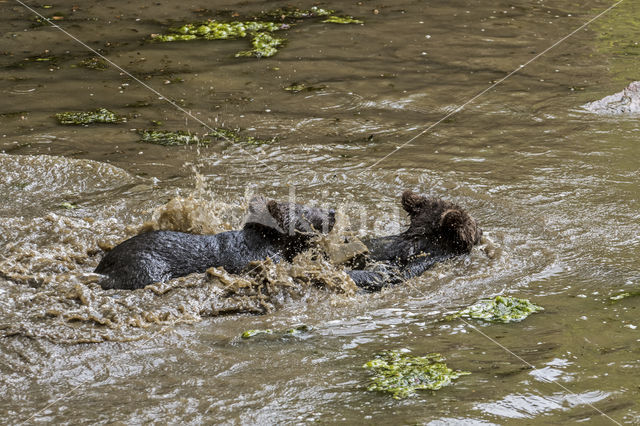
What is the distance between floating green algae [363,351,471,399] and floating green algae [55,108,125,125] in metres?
6.68

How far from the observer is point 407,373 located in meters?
4.64

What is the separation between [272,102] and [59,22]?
5.81 m

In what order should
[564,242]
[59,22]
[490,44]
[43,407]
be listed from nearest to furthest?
[43,407] → [564,242] → [490,44] → [59,22]

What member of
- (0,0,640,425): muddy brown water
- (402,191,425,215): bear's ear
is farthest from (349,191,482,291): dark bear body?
(0,0,640,425): muddy brown water

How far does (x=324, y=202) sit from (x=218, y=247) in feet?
7.16

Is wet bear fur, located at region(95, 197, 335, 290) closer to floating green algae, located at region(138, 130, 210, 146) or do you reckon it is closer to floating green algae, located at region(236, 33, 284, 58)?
floating green algae, located at region(138, 130, 210, 146)

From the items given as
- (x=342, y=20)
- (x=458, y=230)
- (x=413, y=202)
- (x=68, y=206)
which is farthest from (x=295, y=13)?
(x=458, y=230)

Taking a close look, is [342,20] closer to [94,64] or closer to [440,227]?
[94,64]

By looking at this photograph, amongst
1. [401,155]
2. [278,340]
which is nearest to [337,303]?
[278,340]

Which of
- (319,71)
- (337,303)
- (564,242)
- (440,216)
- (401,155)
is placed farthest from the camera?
(319,71)

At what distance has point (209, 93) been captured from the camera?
11.0 meters

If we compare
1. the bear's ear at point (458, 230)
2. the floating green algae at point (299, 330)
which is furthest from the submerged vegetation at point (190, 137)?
the floating green algae at point (299, 330)

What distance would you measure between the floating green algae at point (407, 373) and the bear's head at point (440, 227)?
5.76 feet

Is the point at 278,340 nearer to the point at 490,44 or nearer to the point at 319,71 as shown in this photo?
the point at 319,71
